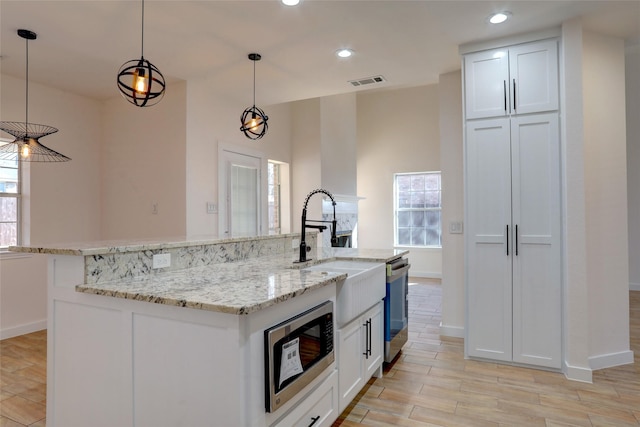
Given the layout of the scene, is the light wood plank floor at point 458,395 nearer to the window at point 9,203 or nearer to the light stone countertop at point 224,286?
the light stone countertop at point 224,286

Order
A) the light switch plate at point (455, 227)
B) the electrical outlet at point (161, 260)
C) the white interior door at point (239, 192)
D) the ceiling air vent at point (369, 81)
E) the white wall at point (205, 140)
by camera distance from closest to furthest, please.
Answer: the electrical outlet at point (161, 260)
the light switch plate at point (455, 227)
the ceiling air vent at point (369, 81)
the white wall at point (205, 140)
the white interior door at point (239, 192)

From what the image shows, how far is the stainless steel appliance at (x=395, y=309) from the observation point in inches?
117

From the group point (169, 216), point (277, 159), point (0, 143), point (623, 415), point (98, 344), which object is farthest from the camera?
point (277, 159)

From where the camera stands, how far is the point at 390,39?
3213 mm

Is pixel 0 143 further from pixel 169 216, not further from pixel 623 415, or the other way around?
pixel 623 415

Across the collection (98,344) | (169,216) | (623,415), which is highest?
(169,216)

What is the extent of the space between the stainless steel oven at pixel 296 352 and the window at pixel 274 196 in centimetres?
419

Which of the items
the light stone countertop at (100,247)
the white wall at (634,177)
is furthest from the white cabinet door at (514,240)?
the white wall at (634,177)

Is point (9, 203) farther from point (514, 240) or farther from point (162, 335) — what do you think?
point (514, 240)

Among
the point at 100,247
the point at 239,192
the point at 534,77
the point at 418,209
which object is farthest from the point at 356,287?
the point at 418,209

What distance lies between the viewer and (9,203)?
162 inches

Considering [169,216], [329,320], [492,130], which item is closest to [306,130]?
[169,216]

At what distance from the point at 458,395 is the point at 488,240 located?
50.2 inches

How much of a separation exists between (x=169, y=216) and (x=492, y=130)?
351 centimetres
